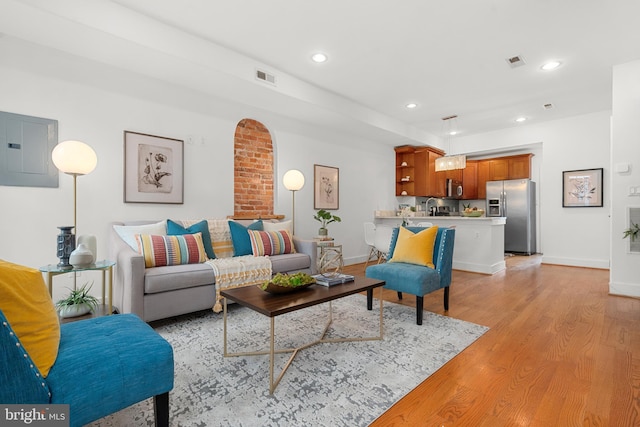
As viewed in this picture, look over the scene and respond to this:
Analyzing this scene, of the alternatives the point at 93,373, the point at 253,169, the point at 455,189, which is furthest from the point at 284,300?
the point at 455,189

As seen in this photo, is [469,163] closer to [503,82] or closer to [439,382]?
[503,82]

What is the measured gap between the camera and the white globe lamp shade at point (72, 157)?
267cm

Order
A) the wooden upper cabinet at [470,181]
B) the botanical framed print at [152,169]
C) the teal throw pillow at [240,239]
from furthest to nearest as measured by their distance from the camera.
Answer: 1. the wooden upper cabinet at [470,181]
2. the teal throw pillow at [240,239]
3. the botanical framed print at [152,169]

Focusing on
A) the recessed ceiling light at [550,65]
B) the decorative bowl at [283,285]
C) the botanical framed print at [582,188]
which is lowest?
the decorative bowl at [283,285]

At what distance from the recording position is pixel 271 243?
3.76 metres

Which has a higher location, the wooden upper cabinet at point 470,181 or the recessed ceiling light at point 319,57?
the recessed ceiling light at point 319,57

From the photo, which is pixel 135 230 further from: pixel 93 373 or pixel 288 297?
pixel 93 373

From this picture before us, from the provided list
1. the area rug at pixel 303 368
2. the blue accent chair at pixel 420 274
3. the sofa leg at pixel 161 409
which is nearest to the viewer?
the sofa leg at pixel 161 409

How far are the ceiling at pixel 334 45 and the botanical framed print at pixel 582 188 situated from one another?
1.59 metres

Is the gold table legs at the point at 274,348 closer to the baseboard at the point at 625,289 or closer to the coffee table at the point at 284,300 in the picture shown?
the coffee table at the point at 284,300

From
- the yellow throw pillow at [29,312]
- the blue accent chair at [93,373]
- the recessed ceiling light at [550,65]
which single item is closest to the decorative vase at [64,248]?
the blue accent chair at [93,373]

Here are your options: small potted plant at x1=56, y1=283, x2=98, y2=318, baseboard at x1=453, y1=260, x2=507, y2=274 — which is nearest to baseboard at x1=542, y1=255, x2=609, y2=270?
baseboard at x1=453, y1=260, x2=507, y2=274

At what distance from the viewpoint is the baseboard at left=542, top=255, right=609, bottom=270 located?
5525 mm

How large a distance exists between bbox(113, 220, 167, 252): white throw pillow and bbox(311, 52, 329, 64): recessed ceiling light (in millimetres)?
2479
